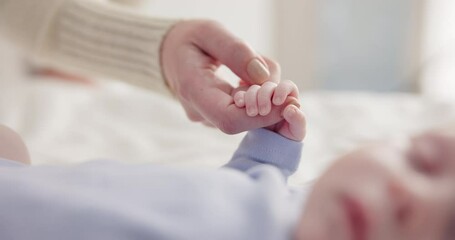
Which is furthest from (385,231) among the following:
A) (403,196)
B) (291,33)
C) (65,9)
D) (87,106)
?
(291,33)

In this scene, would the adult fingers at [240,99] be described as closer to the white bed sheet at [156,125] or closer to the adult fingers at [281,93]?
the adult fingers at [281,93]

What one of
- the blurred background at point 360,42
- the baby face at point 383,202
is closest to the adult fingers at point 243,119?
the baby face at point 383,202

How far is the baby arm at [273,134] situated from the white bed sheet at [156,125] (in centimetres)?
16

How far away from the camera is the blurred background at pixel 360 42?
1587 millimetres

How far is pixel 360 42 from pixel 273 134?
125cm

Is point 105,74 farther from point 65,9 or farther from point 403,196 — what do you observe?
point 403,196

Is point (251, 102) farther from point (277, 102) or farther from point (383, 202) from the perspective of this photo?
point (383, 202)

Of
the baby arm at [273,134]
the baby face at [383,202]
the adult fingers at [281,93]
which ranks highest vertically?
the adult fingers at [281,93]

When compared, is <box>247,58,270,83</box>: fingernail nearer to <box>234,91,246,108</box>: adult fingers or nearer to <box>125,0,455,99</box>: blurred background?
<box>234,91,246,108</box>: adult fingers

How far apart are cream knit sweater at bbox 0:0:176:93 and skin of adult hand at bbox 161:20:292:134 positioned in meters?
0.06

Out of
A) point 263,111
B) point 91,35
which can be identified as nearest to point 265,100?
point 263,111

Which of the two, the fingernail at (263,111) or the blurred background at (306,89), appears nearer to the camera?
the fingernail at (263,111)

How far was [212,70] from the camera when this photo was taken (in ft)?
1.98

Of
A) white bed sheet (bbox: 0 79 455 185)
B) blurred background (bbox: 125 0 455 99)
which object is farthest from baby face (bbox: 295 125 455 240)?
blurred background (bbox: 125 0 455 99)
